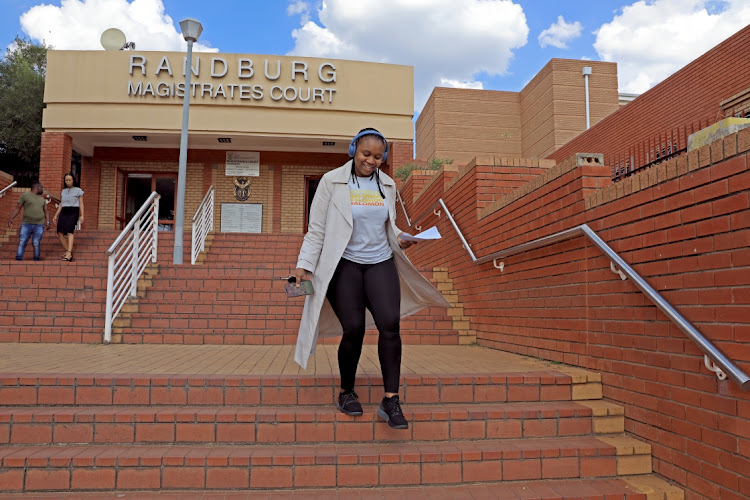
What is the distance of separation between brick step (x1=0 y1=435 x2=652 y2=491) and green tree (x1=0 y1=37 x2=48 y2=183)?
1609 cm

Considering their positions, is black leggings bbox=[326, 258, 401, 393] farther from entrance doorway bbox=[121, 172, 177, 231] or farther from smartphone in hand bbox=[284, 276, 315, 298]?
entrance doorway bbox=[121, 172, 177, 231]

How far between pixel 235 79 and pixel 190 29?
108 inches

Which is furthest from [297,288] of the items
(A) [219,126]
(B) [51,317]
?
(A) [219,126]

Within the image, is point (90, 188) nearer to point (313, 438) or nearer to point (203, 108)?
point (203, 108)

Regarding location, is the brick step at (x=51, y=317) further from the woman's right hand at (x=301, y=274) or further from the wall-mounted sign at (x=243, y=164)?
the wall-mounted sign at (x=243, y=164)

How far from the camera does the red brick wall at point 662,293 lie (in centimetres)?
233

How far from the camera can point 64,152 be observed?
37.7 ft

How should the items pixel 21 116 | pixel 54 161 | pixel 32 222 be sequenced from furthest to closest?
1. pixel 21 116
2. pixel 54 161
3. pixel 32 222

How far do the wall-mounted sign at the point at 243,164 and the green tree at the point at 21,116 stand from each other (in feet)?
22.7

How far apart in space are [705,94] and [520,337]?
8.00 m

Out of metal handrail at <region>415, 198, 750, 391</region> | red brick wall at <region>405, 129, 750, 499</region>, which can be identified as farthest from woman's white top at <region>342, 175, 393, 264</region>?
red brick wall at <region>405, 129, 750, 499</region>

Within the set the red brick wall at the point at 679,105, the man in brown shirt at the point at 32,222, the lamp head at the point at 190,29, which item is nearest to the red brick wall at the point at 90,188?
the man in brown shirt at the point at 32,222

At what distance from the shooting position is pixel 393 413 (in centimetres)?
277

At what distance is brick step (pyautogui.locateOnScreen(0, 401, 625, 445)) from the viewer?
9.56 ft
